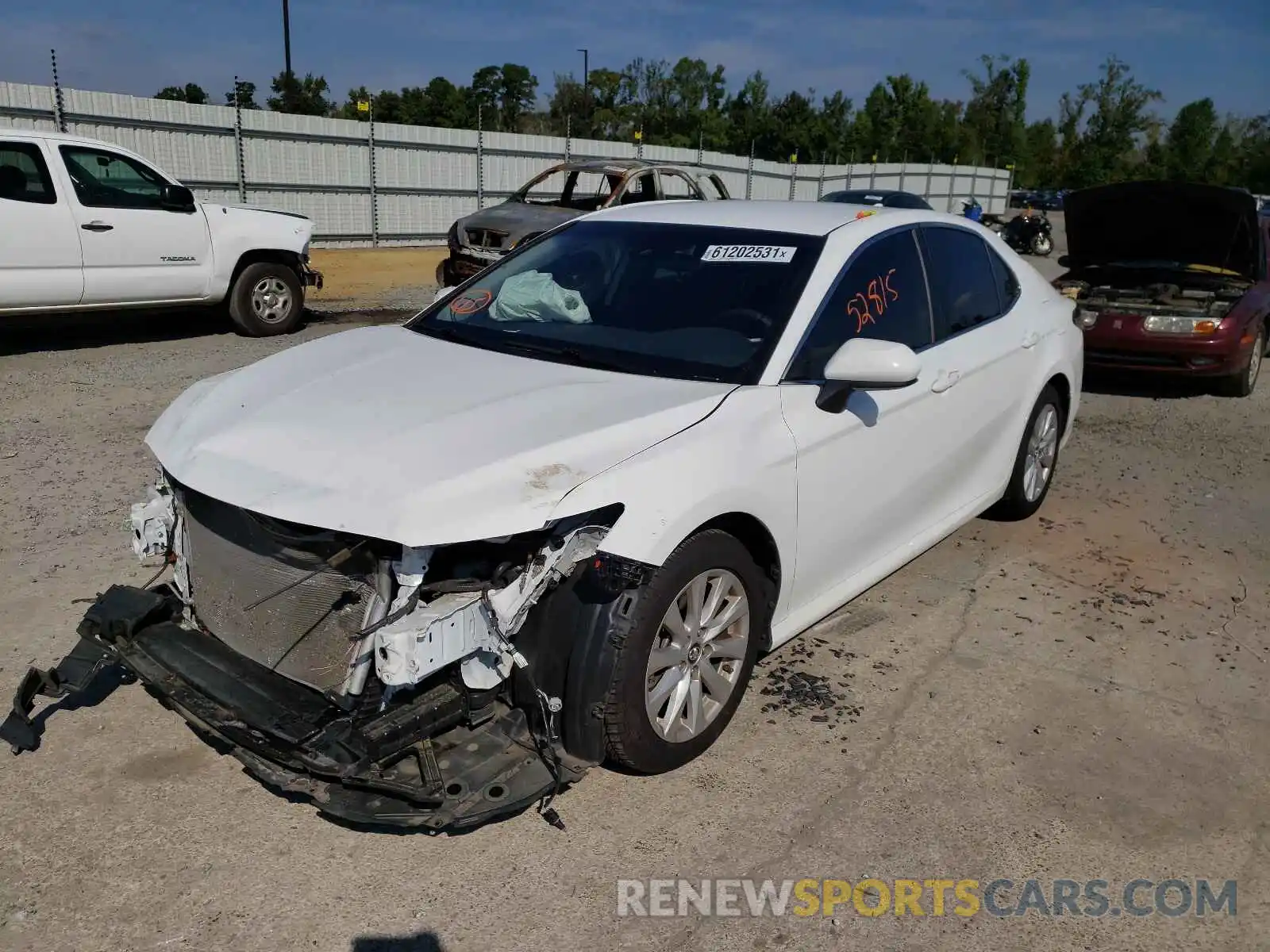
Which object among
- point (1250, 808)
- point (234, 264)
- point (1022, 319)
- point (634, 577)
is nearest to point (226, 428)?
point (634, 577)

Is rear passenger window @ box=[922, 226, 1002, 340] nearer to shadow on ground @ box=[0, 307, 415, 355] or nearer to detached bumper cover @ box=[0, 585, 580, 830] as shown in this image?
detached bumper cover @ box=[0, 585, 580, 830]

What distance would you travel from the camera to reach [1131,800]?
3.39m

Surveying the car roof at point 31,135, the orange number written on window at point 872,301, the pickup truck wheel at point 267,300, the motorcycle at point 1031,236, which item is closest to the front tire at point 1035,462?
the orange number written on window at point 872,301

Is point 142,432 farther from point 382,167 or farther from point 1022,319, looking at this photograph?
point 382,167

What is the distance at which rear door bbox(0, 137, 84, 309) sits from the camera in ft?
29.1

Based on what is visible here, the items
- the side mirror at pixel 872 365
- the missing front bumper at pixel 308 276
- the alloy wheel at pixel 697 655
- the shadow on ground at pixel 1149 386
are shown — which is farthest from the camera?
the missing front bumper at pixel 308 276

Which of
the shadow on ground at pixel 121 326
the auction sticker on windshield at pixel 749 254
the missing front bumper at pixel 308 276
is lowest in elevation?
the shadow on ground at pixel 121 326

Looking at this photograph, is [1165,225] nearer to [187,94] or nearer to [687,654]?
[687,654]

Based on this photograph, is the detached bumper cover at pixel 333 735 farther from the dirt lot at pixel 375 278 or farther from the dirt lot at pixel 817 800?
the dirt lot at pixel 375 278

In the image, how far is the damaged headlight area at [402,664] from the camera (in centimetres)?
273

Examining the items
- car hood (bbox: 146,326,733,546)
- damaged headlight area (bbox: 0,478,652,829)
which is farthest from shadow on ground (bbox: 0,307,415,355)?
damaged headlight area (bbox: 0,478,652,829)

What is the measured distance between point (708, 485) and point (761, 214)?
1.75 meters

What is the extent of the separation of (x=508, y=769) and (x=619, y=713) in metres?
0.36

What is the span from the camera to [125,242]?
9570 mm
